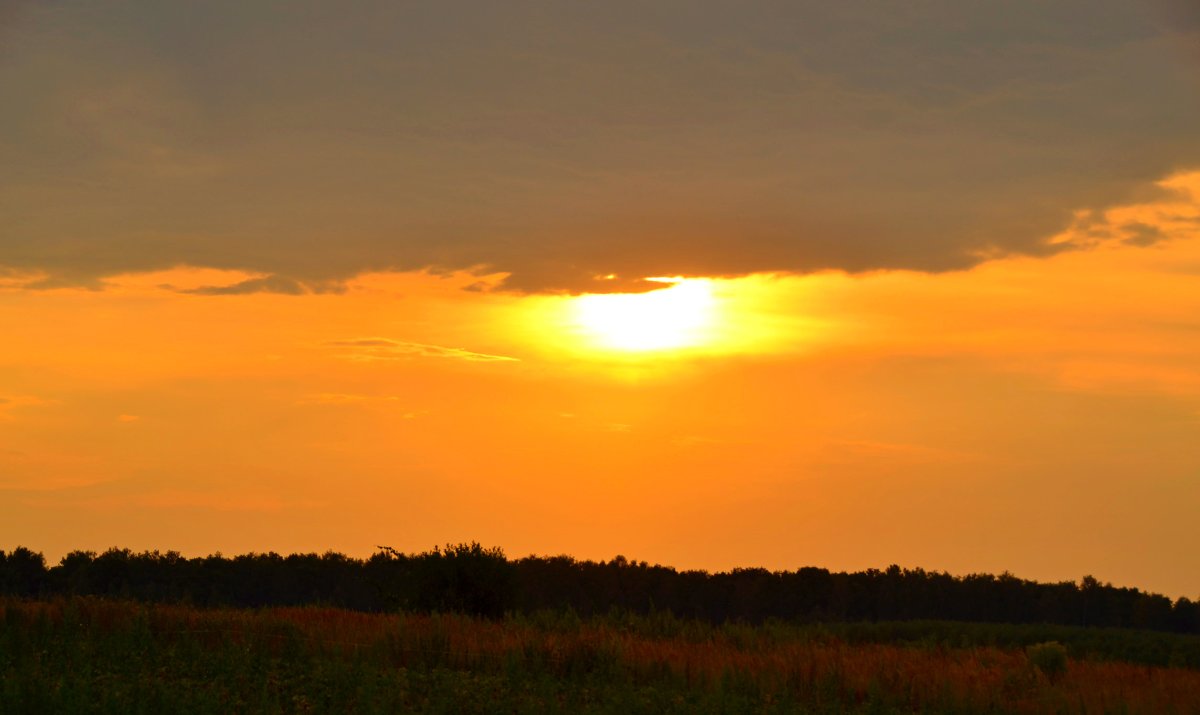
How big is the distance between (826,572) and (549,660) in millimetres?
66971

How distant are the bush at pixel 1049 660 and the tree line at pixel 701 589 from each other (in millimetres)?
31400

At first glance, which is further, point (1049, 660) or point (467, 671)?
point (1049, 660)

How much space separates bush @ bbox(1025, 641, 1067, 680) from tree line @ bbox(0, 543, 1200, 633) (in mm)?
31400

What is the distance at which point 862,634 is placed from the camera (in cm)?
4984

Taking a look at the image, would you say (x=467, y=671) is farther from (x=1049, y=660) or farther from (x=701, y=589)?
(x=701, y=589)

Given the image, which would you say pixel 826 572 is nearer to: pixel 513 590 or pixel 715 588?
pixel 715 588

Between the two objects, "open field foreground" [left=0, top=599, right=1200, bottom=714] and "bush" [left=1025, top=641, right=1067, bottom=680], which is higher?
"bush" [left=1025, top=641, right=1067, bottom=680]

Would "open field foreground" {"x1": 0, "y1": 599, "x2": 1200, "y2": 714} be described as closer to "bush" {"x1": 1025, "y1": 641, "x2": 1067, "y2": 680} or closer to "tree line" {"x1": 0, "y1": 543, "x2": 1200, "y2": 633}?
"bush" {"x1": 1025, "y1": 641, "x2": 1067, "y2": 680}

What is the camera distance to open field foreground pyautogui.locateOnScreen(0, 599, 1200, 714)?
20719mm

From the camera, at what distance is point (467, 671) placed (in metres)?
26.3

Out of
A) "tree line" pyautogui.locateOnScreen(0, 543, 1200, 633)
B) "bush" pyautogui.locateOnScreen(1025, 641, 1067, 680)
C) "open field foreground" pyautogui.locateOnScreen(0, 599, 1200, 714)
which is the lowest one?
"open field foreground" pyautogui.locateOnScreen(0, 599, 1200, 714)

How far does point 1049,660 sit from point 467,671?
584 inches

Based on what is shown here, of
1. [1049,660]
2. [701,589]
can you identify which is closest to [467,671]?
[1049,660]

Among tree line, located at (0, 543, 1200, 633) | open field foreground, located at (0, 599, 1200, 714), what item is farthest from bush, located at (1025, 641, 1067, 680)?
tree line, located at (0, 543, 1200, 633)
